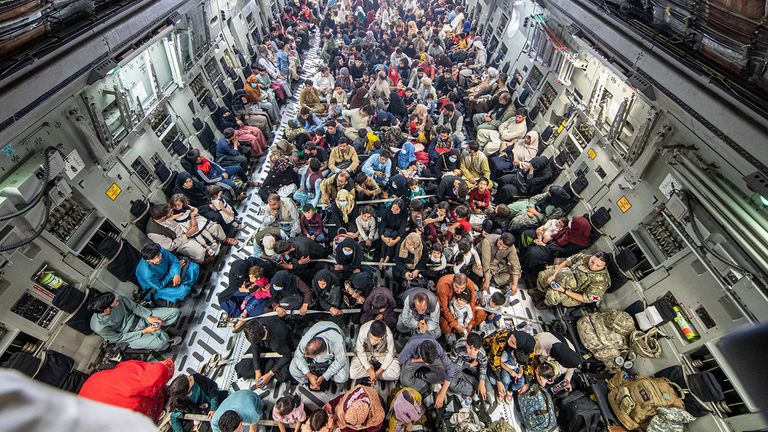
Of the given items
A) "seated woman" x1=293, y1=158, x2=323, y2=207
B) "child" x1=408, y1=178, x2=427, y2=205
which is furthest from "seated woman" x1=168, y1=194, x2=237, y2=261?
"child" x1=408, y1=178, x2=427, y2=205

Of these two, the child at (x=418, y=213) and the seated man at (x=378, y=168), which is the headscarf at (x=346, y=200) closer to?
the seated man at (x=378, y=168)

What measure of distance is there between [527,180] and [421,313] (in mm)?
4207

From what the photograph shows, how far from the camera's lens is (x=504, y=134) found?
7734mm

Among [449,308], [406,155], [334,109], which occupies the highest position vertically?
[334,109]

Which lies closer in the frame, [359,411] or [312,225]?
[359,411]

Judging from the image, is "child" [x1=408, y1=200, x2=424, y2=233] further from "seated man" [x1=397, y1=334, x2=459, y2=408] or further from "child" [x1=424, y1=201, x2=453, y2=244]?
"seated man" [x1=397, y1=334, x2=459, y2=408]

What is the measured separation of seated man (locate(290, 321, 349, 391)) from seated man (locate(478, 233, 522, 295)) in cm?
260

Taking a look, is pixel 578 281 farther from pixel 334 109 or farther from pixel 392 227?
pixel 334 109

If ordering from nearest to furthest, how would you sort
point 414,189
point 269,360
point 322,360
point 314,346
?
point 314,346, point 322,360, point 269,360, point 414,189

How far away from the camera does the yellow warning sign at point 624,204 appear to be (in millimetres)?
4875

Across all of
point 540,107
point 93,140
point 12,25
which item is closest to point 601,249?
Result: point 540,107

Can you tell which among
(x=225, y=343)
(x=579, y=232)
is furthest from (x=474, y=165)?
(x=225, y=343)

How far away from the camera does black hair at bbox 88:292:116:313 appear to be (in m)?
3.95

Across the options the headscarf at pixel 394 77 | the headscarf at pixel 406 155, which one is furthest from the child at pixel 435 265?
the headscarf at pixel 394 77
